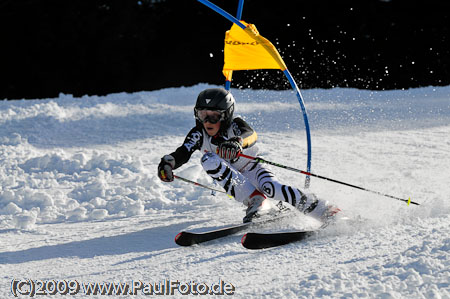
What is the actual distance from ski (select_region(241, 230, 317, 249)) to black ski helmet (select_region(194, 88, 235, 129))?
956 mm

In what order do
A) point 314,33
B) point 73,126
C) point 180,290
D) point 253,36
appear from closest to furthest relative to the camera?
point 180,290 → point 253,36 → point 73,126 → point 314,33

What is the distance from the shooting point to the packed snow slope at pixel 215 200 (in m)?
2.69

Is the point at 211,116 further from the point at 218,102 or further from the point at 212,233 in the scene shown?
the point at 212,233

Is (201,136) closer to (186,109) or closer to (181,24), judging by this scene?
(186,109)

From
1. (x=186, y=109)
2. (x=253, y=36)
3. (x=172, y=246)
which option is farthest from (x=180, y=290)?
(x=186, y=109)

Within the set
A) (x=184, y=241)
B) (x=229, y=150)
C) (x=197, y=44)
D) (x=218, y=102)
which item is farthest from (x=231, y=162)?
(x=197, y=44)

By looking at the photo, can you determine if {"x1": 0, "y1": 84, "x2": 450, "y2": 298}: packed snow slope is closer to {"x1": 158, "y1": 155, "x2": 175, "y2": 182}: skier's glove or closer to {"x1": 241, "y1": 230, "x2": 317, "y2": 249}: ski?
{"x1": 241, "y1": 230, "x2": 317, "y2": 249}: ski

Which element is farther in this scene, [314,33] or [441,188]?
[314,33]

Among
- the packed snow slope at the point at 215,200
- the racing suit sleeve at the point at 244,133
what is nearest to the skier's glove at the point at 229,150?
the racing suit sleeve at the point at 244,133

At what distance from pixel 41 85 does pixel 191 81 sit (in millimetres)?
3975

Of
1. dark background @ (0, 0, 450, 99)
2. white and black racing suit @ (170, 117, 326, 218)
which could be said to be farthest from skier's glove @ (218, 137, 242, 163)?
dark background @ (0, 0, 450, 99)

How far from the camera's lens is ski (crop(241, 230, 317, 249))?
311 cm

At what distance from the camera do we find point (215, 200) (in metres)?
4.42

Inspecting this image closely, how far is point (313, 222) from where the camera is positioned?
12.2ft
